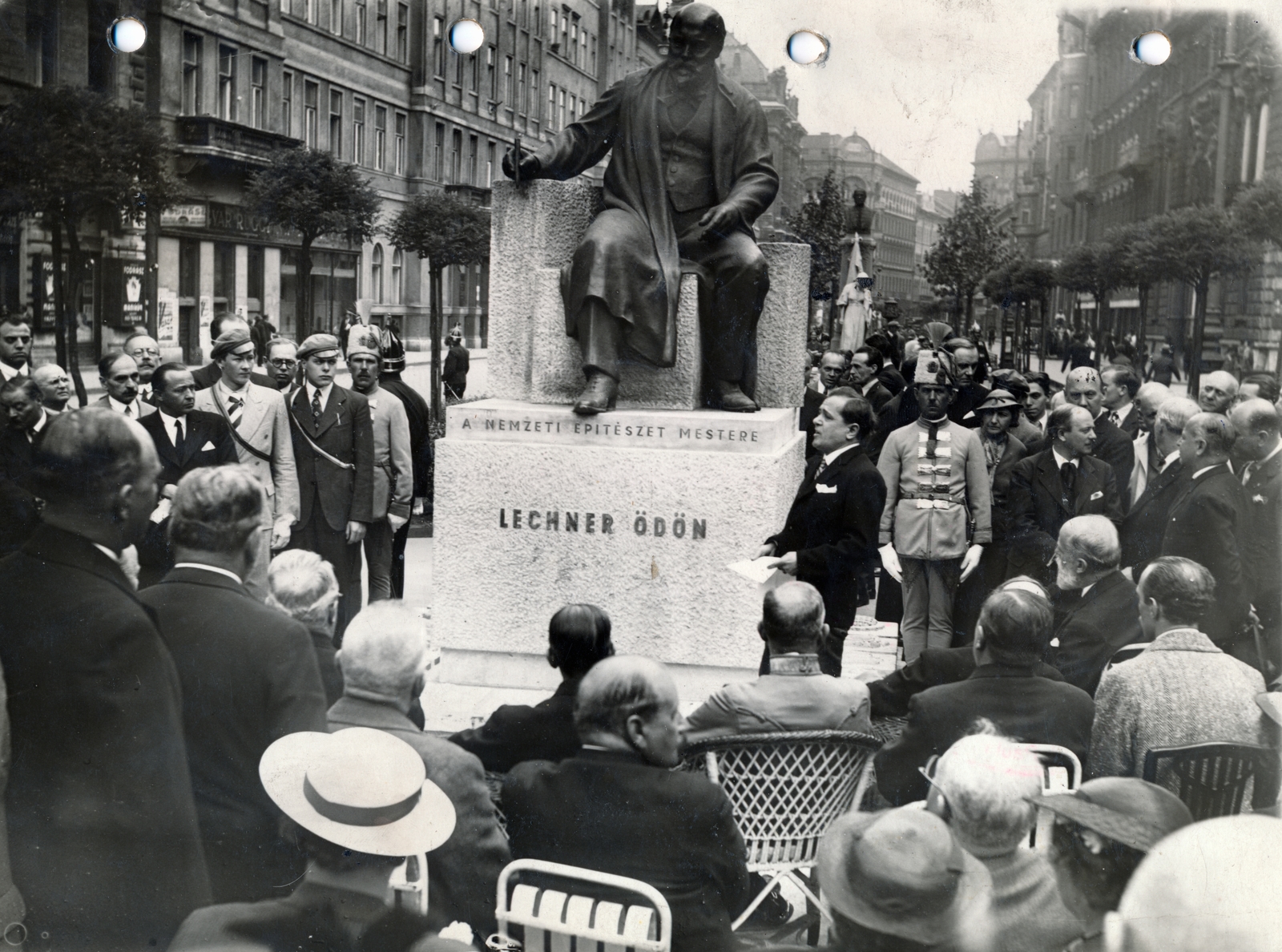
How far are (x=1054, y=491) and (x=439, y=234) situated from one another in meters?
3.18

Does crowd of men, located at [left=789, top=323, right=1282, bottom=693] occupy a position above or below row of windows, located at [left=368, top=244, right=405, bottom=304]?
below

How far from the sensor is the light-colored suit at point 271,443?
580 centimetres

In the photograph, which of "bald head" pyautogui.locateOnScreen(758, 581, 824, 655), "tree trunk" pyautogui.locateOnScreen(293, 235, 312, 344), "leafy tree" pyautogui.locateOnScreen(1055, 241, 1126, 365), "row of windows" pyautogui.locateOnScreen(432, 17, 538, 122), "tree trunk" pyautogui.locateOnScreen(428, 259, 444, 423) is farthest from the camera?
"leafy tree" pyautogui.locateOnScreen(1055, 241, 1126, 365)

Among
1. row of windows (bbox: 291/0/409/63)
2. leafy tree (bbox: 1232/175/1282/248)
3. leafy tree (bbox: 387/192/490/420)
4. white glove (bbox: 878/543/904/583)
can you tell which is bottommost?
white glove (bbox: 878/543/904/583)

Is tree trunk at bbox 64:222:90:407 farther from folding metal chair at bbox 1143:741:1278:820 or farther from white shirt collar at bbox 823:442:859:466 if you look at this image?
folding metal chair at bbox 1143:741:1278:820

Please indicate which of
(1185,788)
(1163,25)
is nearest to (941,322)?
(1163,25)

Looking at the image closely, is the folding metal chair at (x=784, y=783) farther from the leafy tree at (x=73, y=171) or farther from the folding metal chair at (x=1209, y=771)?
the leafy tree at (x=73, y=171)

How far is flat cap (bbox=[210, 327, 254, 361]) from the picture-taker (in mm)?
5590

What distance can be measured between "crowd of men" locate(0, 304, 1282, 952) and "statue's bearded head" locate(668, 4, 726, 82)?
256 cm

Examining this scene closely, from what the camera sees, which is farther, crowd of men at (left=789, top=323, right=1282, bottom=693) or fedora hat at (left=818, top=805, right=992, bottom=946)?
crowd of men at (left=789, top=323, right=1282, bottom=693)

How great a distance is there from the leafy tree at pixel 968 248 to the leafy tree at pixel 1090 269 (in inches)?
24.4

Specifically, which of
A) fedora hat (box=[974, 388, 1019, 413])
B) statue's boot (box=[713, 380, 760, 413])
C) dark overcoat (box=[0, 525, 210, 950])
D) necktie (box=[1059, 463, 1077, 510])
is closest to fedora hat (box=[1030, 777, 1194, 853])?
dark overcoat (box=[0, 525, 210, 950])

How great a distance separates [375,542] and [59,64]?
2.43 m

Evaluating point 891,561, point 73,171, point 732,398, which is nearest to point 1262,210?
point 891,561
